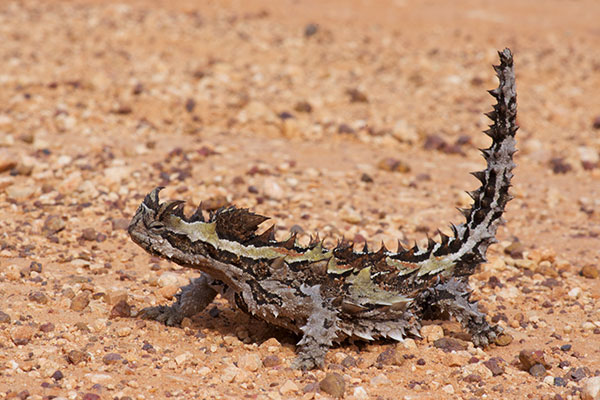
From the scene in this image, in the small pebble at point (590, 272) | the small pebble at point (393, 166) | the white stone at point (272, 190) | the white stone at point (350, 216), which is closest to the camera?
the small pebble at point (590, 272)

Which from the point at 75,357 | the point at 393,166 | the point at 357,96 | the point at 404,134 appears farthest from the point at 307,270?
the point at 357,96

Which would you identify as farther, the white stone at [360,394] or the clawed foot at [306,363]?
the clawed foot at [306,363]

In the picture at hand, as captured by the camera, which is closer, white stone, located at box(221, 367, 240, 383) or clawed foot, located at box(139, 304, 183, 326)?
white stone, located at box(221, 367, 240, 383)

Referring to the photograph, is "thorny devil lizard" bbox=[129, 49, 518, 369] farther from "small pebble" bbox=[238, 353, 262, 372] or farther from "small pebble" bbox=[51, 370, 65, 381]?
"small pebble" bbox=[51, 370, 65, 381]

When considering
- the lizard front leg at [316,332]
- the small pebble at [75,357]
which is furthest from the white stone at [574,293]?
the small pebble at [75,357]

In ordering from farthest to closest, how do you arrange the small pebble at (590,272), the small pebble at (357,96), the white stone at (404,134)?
1. the small pebble at (357,96)
2. the white stone at (404,134)
3. the small pebble at (590,272)

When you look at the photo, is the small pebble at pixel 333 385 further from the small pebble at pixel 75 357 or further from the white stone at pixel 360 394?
the small pebble at pixel 75 357

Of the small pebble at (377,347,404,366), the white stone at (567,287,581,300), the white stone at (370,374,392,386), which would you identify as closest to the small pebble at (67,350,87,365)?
the white stone at (370,374,392,386)

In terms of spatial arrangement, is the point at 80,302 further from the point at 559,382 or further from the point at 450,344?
the point at 559,382
